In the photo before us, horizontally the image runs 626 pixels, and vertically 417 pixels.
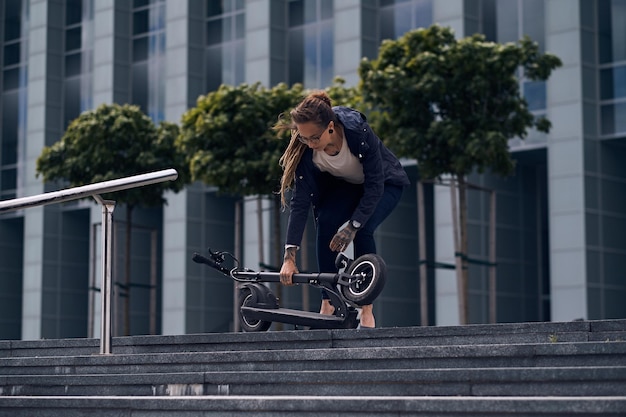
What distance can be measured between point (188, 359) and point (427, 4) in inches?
935

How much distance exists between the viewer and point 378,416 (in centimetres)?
534

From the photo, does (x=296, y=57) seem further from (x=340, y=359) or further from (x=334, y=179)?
(x=340, y=359)

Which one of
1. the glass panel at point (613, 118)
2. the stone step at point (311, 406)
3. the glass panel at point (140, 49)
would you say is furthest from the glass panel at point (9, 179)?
the stone step at point (311, 406)

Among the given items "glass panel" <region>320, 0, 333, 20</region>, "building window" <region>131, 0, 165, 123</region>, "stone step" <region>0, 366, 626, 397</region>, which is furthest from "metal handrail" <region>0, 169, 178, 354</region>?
"building window" <region>131, 0, 165, 123</region>

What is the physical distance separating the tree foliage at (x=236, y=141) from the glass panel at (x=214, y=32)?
1344 cm

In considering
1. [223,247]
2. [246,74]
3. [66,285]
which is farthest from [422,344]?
[66,285]

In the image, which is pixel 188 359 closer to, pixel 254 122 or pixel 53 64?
pixel 254 122

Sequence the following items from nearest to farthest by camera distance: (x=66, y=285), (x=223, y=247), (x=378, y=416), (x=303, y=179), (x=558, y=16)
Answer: (x=378, y=416) → (x=303, y=179) → (x=558, y=16) → (x=223, y=247) → (x=66, y=285)

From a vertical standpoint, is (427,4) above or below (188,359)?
above

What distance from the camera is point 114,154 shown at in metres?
23.9

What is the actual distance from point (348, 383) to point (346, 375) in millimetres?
59

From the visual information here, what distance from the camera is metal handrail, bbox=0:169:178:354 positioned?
7.48m

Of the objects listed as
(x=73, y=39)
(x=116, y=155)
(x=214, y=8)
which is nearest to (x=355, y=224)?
(x=116, y=155)

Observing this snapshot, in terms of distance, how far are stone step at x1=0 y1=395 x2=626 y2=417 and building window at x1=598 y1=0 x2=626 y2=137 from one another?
22.1 m
